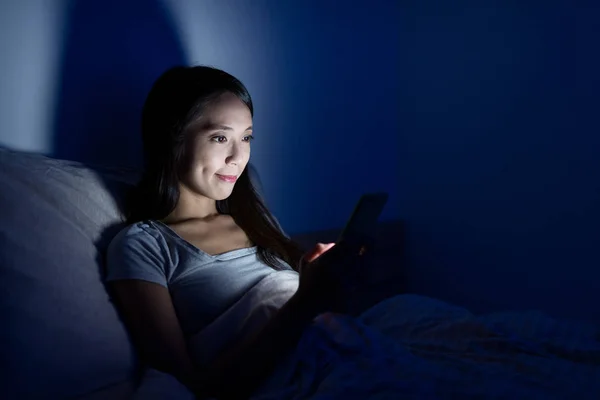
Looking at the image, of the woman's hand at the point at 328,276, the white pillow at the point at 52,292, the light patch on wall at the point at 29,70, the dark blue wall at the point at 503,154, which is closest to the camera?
the white pillow at the point at 52,292

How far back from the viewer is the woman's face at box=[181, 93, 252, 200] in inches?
40.7

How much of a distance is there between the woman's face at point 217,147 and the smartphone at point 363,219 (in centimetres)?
33

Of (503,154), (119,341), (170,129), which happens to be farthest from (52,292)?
(503,154)

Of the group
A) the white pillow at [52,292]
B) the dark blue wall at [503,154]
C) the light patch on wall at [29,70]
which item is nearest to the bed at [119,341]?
the white pillow at [52,292]

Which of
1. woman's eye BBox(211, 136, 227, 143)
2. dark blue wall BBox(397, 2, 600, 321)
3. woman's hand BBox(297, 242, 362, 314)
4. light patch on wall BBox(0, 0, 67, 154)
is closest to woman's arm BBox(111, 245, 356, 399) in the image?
woman's hand BBox(297, 242, 362, 314)

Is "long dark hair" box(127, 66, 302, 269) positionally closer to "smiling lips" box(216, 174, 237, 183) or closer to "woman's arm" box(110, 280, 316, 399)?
"smiling lips" box(216, 174, 237, 183)

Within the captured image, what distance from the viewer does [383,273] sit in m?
2.06

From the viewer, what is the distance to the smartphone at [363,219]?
0.83 meters

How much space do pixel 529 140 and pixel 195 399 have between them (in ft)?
4.93

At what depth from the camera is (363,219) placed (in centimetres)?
86

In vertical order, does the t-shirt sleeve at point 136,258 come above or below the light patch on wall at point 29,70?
below

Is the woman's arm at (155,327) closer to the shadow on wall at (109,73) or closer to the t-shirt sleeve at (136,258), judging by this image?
the t-shirt sleeve at (136,258)

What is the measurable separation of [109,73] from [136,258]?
54 centimetres

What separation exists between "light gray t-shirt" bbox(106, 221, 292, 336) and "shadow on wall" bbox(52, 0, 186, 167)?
33cm
